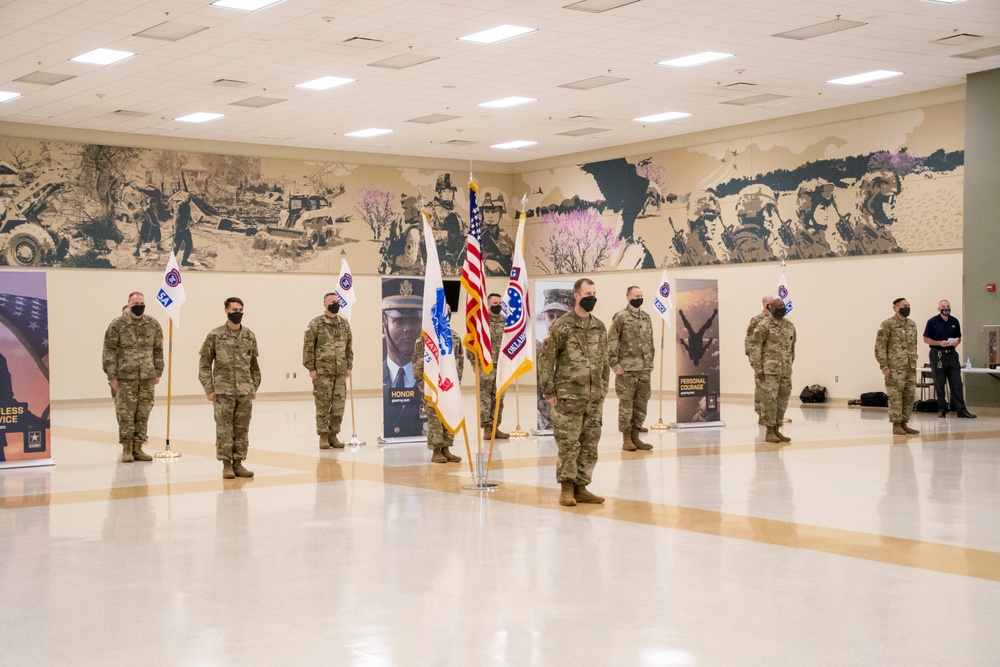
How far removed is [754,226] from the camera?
81.1 ft

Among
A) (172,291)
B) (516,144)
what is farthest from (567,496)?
(516,144)

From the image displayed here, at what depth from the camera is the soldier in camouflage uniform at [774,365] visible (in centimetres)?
1581

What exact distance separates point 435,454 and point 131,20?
7.53m

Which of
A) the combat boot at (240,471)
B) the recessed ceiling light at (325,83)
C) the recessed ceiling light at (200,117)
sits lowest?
the combat boot at (240,471)

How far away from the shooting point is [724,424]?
742 inches

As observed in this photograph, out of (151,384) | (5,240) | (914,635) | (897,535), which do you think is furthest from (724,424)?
(5,240)

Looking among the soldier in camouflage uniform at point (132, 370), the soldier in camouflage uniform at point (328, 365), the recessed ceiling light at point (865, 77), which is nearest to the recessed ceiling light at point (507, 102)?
the recessed ceiling light at point (865, 77)

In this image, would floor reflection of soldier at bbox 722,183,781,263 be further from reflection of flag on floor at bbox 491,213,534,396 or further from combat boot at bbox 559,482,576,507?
combat boot at bbox 559,482,576,507

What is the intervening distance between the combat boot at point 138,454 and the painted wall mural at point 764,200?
14398mm

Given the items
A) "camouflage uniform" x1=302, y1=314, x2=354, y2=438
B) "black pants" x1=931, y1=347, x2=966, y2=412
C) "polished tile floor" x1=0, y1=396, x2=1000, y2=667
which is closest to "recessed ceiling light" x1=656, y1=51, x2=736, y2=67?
"black pants" x1=931, y1=347, x2=966, y2=412

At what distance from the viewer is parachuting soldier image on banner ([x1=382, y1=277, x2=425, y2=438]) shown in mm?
15766

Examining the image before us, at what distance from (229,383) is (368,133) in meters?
14.6

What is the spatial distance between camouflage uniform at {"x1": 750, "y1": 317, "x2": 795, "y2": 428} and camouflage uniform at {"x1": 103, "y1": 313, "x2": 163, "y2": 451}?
7992 mm

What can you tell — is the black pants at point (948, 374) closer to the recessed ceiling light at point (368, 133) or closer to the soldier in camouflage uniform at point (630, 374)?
the soldier in camouflage uniform at point (630, 374)
